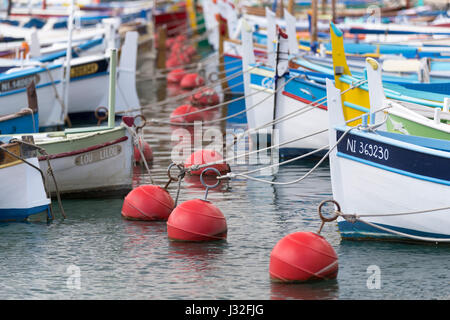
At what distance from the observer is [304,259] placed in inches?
400

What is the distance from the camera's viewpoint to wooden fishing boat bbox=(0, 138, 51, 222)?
1302 cm

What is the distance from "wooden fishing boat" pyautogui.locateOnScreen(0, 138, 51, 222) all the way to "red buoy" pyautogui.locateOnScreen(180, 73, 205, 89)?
56.9ft

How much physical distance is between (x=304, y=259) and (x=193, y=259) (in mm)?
1692

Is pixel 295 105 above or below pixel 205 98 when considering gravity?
above

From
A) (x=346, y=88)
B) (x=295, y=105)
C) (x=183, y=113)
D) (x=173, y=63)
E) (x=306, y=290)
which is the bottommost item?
(x=173, y=63)

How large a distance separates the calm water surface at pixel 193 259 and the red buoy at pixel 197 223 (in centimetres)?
13

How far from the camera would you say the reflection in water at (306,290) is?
9852mm

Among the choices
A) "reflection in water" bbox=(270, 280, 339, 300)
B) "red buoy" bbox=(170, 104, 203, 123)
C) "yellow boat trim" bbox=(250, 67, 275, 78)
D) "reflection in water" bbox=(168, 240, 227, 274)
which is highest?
"yellow boat trim" bbox=(250, 67, 275, 78)

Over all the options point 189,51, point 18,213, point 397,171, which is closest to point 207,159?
point 18,213

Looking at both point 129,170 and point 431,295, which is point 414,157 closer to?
point 431,295

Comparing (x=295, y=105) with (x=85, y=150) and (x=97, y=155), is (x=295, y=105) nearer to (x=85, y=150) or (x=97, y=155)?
(x=97, y=155)

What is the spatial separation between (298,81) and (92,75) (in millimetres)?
8315

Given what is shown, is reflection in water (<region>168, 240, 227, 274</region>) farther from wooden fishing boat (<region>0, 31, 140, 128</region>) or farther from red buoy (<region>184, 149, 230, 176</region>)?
wooden fishing boat (<region>0, 31, 140, 128</region>)

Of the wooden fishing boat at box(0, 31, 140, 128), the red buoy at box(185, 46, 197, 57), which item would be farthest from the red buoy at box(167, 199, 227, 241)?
the red buoy at box(185, 46, 197, 57)
